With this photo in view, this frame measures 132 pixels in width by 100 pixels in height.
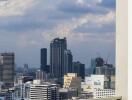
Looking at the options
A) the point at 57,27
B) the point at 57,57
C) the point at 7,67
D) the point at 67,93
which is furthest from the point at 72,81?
Answer: the point at 7,67

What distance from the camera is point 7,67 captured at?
2.17 metres

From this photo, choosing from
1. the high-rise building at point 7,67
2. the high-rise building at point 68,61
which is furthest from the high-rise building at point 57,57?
the high-rise building at point 7,67

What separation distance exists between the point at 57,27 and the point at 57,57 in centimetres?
A: 24

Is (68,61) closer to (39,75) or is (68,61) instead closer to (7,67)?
(39,75)

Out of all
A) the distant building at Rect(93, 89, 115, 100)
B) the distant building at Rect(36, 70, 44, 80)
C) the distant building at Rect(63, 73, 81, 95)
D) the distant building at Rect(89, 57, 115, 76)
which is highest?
the distant building at Rect(89, 57, 115, 76)

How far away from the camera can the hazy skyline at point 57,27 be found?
2.16 m

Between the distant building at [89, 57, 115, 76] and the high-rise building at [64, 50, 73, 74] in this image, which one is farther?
the distant building at [89, 57, 115, 76]

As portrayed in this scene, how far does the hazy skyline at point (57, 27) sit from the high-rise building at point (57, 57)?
0.05 m

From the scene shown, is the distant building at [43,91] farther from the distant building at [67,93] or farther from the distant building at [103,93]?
the distant building at [103,93]

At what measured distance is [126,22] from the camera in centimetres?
269

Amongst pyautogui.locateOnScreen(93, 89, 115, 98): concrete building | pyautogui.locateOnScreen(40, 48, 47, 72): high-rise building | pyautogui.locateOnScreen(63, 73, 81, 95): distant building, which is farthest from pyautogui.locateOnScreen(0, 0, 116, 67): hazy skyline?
pyautogui.locateOnScreen(93, 89, 115, 98): concrete building

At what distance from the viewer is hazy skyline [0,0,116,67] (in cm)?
216

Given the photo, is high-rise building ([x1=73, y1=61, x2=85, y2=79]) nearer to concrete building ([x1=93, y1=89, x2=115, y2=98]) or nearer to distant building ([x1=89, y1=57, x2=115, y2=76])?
distant building ([x1=89, y1=57, x2=115, y2=76])

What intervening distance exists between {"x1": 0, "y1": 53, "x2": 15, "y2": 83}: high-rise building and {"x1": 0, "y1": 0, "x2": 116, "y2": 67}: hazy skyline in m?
0.04
